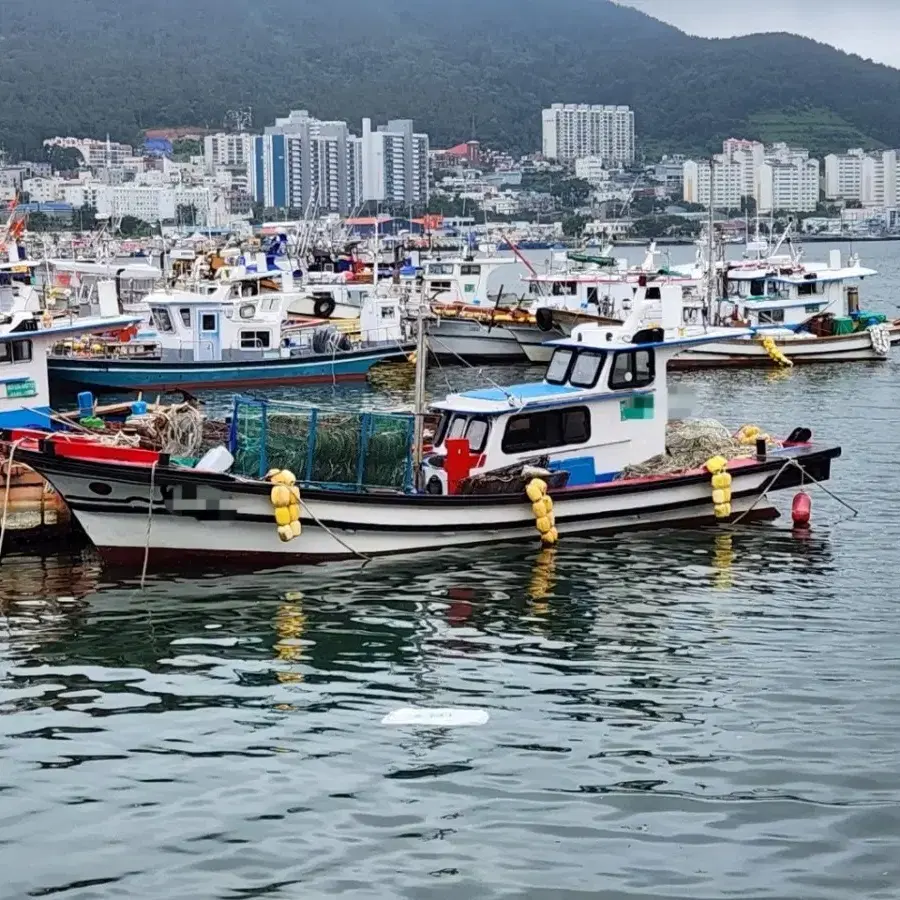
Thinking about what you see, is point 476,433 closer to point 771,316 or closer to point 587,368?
point 587,368

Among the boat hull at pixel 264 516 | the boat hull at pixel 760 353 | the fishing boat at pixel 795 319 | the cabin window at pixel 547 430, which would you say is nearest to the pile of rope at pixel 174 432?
the boat hull at pixel 264 516

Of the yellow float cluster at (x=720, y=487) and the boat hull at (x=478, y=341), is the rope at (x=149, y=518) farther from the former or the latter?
the boat hull at (x=478, y=341)

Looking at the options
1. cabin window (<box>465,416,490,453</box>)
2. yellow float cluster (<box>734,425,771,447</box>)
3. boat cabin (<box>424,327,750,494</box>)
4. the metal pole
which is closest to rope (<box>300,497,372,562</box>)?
the metal pole

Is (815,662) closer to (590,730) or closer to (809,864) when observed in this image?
(590,730)

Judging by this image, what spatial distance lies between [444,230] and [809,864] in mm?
190370

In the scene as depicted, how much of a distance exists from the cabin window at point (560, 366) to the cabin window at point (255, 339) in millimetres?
Result: 23587

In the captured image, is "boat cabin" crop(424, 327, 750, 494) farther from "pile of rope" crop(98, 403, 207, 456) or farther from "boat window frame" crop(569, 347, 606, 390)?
"pile of rope" crop(98, 403, 207, 456)

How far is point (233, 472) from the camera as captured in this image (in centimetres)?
2230

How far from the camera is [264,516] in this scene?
21328mm

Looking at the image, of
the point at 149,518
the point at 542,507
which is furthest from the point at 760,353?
the point at 149,518

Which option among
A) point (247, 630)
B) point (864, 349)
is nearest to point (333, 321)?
point (864, 349)

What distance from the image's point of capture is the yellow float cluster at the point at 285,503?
68.3ft

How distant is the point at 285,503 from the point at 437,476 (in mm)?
3003

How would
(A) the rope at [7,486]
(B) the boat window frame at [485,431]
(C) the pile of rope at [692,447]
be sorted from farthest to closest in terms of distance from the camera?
(C) the pile of rope at [692,447] → (B) the boat window frame at [485,431] → (A) the rope at [7,486]
